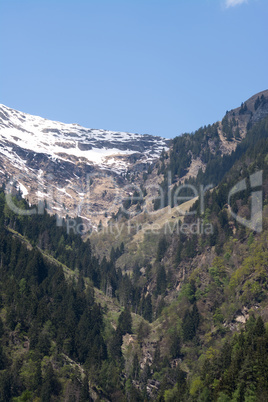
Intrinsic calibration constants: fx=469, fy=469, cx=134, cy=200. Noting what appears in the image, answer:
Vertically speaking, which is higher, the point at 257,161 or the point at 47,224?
the point at 257,161

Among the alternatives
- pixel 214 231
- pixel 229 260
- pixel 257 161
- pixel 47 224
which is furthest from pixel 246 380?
pixel 47 224

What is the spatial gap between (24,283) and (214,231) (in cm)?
7029

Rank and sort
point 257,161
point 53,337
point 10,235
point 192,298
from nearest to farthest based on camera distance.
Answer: point 53,337 < point 192,298 < point 10,235 < point 257,161

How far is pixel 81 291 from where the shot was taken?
482 feet

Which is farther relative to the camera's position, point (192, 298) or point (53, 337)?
point (192, 298)

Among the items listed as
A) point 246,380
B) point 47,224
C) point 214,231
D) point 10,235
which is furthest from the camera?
point 47,224

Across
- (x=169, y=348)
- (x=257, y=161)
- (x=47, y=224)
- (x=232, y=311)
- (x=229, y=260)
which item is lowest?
(x=169, y=348)


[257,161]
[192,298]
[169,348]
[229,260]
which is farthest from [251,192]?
[169,348]

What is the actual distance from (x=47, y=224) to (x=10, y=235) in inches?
1659

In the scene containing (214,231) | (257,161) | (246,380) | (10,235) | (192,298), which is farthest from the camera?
(257,161)

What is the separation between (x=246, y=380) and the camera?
3366 inches

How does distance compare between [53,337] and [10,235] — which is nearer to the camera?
[53,337]

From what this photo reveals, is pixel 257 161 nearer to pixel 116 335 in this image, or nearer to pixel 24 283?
pixel 116 335

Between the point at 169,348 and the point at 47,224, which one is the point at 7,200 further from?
the point at 169,348
